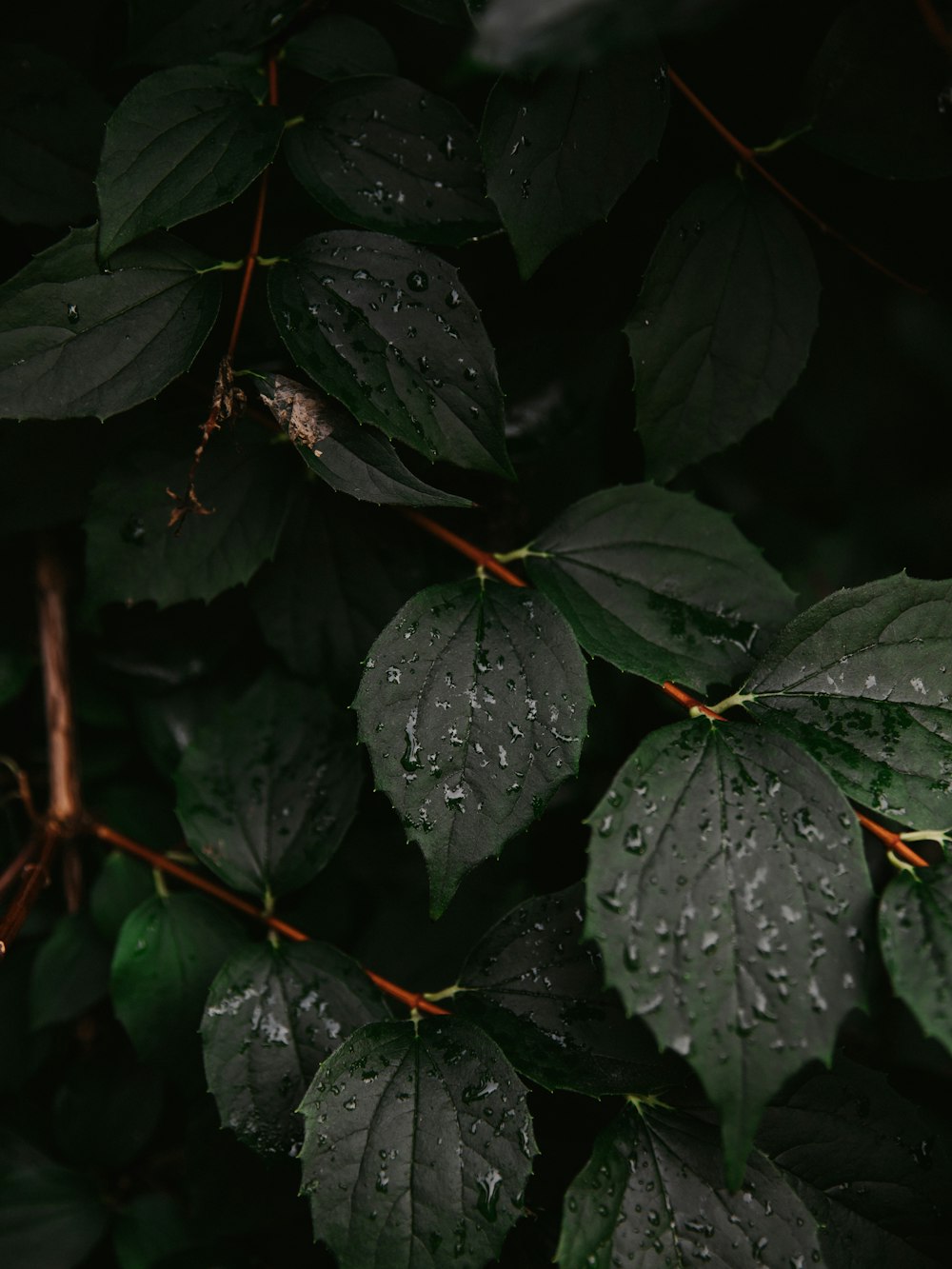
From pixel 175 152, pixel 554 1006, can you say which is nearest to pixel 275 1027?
pixel 554 1006

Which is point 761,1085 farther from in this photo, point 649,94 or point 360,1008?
point 649,94

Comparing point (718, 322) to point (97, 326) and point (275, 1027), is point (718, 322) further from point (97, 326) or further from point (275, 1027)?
point (275, 1027)

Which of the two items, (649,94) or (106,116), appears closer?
(649,94)

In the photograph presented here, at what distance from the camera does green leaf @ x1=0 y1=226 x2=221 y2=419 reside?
971mm

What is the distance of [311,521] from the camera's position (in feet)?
4.25

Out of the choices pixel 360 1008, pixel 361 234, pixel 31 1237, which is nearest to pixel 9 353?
pixel 361 234

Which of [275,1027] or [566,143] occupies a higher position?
[566,143]

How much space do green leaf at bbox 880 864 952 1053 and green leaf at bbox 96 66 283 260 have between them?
98 centimetres

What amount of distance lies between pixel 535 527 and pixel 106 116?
2.64 feet

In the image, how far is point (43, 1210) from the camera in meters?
1.37

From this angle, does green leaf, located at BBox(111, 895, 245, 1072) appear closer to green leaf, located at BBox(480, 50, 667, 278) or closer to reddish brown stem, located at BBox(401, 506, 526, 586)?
reddish brown stem, located at BBox(401, 506, 526, 586)

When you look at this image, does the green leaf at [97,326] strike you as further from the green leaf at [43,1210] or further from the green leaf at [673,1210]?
the green leaf at [43,1210]

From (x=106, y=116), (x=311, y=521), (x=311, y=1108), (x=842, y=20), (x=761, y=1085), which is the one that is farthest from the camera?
(x=311, y=521)

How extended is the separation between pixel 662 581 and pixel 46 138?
968mm
